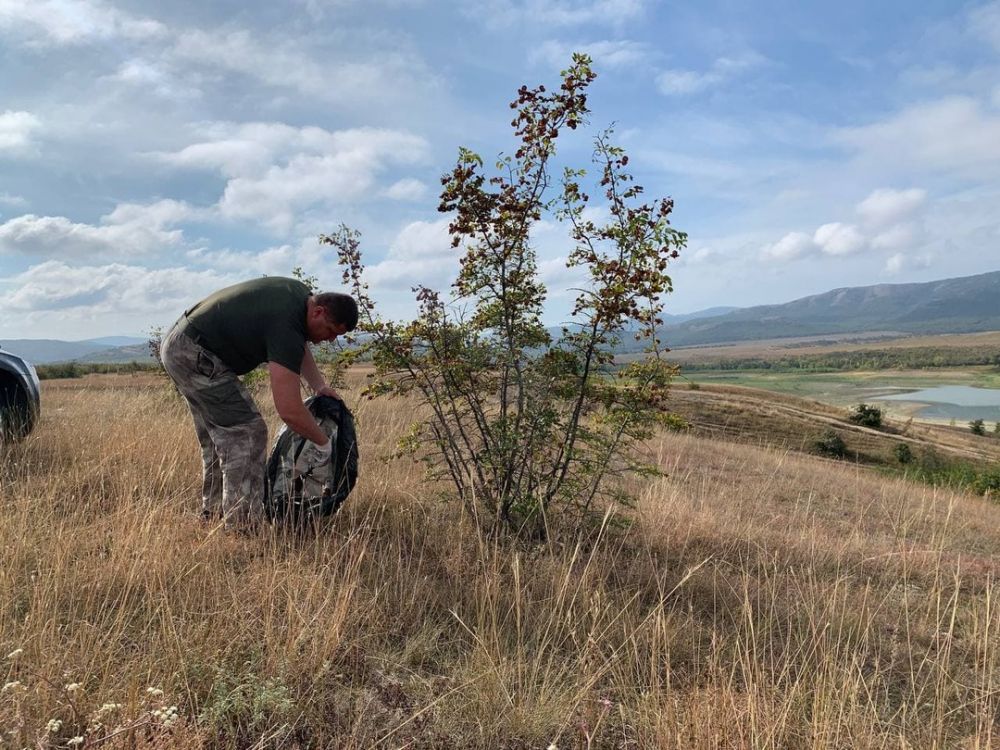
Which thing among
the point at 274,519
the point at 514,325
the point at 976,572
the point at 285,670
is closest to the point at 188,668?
the point at 285,670

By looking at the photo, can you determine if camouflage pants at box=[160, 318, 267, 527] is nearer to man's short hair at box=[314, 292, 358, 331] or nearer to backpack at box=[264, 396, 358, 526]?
backpack at box=[264, 396, 358, 526]

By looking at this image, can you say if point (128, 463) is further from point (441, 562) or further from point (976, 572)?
point (976, 572)

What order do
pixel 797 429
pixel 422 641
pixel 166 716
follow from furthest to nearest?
pixel 797 429 → pixel 422 641 → pixel 166 716

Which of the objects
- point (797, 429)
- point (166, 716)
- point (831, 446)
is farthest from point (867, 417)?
point (166, 716)

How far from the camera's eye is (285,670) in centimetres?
249

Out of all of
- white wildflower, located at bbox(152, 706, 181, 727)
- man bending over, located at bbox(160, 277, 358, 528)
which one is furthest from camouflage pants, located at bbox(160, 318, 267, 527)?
white wildflower, located at bbox(152, 706, 181, 727)

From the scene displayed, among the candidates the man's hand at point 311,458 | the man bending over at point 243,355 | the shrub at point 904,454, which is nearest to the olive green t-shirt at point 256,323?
the man bending over at point 243,355

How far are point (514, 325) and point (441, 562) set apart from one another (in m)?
1.80

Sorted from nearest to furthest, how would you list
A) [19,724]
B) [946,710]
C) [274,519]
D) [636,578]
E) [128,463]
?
[19,724]
[946,710]
[274,519]
[636,578]
[128,463]

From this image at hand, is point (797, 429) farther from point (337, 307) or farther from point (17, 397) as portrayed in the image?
point (17, 397)

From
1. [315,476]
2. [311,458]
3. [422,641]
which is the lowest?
[422,641]

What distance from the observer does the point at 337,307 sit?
3945 millimetres

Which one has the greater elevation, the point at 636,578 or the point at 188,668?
the point at 188,668

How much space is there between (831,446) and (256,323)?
32609mm
